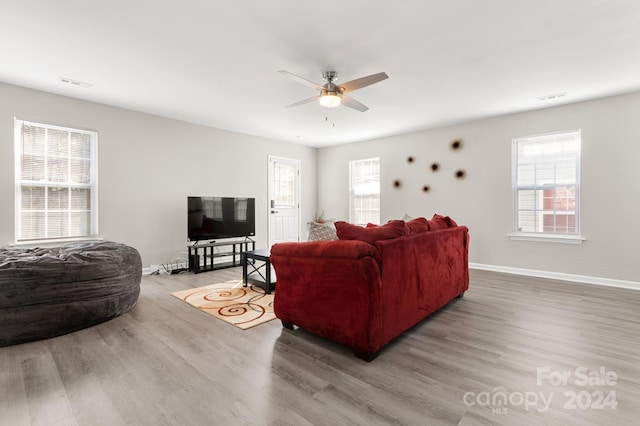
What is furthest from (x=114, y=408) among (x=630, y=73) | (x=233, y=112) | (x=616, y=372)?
(x=630, y=73)

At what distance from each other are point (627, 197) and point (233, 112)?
560cm

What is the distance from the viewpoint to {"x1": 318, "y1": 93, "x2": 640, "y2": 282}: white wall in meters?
4.08

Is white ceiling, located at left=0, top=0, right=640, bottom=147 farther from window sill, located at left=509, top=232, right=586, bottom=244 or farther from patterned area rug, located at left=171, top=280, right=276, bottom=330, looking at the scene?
patterned area rug, located at left=171, top=280, right=276, bottom=330

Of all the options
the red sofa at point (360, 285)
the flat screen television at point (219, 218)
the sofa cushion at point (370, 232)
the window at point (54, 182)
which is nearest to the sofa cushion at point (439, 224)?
the red sofa at point (360, 285)

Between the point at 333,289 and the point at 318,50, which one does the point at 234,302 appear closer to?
the point at 333,289

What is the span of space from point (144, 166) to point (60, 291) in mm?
2678

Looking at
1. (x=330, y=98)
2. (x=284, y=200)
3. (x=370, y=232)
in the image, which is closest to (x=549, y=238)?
(x=370, y=232)

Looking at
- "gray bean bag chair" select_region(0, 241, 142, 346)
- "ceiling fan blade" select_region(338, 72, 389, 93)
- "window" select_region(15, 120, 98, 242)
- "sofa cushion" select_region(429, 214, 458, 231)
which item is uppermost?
"ceiling fan blade" select_region(338, 72, 389, 93)

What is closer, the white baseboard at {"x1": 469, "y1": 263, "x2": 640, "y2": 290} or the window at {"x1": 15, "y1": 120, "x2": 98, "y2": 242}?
the window at {"x1": 15, "y1": 120, "x2": 98, "y2": 242}

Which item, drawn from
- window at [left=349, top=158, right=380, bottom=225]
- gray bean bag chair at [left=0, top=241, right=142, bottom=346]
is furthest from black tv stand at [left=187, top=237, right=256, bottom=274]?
window at [left=349, top=158, right=380, bottom=225]

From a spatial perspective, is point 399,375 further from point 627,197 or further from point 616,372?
Result: point 627,197

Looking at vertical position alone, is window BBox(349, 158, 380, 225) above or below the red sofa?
above

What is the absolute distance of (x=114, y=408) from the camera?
167 centimetres

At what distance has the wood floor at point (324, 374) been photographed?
162cm
